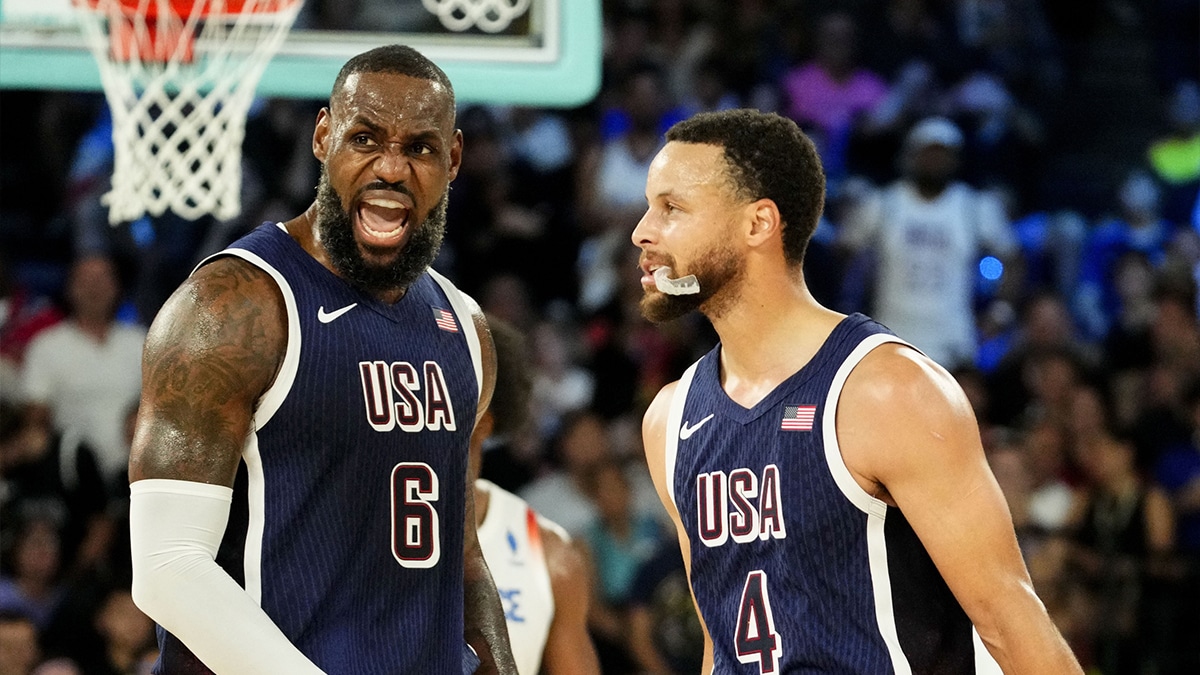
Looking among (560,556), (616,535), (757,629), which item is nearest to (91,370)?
(616,535)

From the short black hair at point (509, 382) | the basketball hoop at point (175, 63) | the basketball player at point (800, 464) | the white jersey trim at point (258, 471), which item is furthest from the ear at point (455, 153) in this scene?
the basketball hoop at point (175, 63)

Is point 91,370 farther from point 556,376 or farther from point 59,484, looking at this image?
point 556,376

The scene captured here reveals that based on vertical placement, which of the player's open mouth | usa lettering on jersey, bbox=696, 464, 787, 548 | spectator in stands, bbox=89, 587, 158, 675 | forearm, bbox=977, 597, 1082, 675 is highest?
the player's open mouth

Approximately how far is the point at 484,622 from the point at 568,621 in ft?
4.24

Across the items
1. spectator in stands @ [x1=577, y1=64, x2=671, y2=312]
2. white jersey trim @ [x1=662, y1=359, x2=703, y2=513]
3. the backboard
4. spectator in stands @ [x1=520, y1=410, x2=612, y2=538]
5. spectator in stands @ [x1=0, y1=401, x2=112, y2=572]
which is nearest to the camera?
white jersey trim @ [x1=662, y1=359, x2=703, y2=513]

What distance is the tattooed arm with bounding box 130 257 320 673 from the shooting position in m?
3.16

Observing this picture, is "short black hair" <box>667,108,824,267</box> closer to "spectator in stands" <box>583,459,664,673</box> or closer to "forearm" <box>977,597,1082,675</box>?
"forearm" <box>977,597,1082,675</box>

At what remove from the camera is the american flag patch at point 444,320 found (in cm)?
375

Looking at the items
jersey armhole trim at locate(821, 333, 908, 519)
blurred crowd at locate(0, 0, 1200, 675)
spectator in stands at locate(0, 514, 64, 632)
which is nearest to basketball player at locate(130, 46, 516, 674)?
jersey armhole trim at locate(821, 333, 908, 519)

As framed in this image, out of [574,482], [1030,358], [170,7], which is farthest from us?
[1030,358]

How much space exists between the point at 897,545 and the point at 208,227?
6.38m

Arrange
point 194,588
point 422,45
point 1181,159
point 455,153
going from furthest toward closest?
1. point 1181,159
2. point 422,45
3. point 455,153
4. point 194,588

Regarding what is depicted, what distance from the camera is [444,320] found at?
3783 mm

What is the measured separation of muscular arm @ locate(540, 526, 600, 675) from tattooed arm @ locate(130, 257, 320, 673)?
6.53 feet
